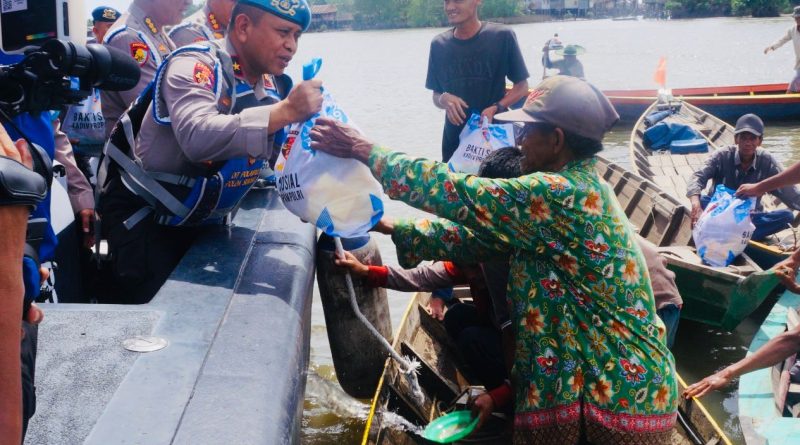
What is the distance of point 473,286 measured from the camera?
3801 mm

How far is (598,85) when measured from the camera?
2566 centimetres

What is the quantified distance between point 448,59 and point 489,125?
1091 mm

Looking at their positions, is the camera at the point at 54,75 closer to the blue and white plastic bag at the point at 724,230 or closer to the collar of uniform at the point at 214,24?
the collar of uniform at the point at 214,24

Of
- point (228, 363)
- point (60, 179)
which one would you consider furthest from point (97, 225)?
point (228, 363)

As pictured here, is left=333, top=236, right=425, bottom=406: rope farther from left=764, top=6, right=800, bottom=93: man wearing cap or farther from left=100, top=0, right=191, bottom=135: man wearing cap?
left=764, top=6, right=800, bottom=93: man wearing cap

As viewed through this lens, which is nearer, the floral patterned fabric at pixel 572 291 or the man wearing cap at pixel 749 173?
the floral patterned fabric at pixel 572 291

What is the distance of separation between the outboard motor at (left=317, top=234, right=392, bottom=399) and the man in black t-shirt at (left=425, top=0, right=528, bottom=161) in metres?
1.74

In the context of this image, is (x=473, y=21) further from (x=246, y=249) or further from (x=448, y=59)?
(x=246, y=249)

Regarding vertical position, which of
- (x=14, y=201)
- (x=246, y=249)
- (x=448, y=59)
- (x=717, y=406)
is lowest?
(x=717, y=406)

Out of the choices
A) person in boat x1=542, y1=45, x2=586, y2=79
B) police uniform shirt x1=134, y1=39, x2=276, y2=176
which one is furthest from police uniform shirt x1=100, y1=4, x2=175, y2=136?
person in boat x1=542, y1=45, x2=586, y2=79

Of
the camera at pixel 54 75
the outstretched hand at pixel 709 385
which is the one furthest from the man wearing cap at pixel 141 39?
the outstretched hand at pixel 709 385

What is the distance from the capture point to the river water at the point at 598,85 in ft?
17.7

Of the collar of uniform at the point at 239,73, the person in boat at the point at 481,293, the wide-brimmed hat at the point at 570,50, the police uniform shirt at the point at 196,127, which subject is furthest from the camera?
the wide-brimmed hat at the point at 570,50

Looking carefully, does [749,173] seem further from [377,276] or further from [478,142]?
[377,276]
